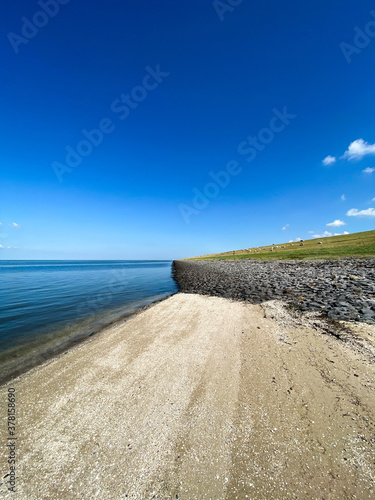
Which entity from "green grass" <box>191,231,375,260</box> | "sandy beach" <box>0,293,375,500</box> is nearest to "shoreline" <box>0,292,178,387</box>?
"sandy beach" <box>0,293,375,500</box>

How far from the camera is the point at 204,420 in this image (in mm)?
3797

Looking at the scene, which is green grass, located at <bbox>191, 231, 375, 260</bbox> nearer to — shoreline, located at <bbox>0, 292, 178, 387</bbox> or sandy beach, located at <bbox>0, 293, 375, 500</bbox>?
sandy beach, located at <bbox>0, 293, 375, 500</bbox>

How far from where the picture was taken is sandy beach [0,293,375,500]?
8.91 feet

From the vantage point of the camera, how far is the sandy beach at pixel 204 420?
2717 millimetres

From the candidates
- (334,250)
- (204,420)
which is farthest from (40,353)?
(334,250)

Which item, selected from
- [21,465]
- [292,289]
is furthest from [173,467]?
[292,289]

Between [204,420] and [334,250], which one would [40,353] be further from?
[334,250]

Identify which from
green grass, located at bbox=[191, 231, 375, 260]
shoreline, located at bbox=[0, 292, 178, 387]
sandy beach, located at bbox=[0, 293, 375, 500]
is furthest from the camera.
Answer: green grass, located at bbox=[191, 231, 375, 260]

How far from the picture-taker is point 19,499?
266cm

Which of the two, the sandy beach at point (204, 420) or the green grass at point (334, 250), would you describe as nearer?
the sandy beach at point (204, 420)

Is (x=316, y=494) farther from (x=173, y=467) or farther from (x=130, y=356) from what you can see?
(x=130, y=356)

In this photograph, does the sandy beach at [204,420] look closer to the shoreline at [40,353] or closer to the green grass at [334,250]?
the shoreline at [40,353]

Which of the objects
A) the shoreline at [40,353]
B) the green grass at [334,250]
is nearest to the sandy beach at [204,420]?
the shoreline at [40,353]

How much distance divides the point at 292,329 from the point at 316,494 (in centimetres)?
554
